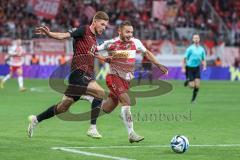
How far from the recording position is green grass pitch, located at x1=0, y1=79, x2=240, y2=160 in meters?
11.3

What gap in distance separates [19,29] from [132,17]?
777cm

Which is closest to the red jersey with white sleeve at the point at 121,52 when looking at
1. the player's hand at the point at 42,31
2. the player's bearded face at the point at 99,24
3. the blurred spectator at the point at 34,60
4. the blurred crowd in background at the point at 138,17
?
the player's bearded face at the point at 99,24

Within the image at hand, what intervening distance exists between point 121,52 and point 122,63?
24 cm

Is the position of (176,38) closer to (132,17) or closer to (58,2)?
(132,17)

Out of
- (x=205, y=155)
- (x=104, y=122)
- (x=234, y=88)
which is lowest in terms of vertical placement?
(x=234, y=88)

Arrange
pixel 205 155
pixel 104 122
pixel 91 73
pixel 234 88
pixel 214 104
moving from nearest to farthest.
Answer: pixel 205 155 → pixel 91 73 → pixel 104 122 → pixel 214 104 → pixel 234 88

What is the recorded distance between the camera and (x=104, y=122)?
56.5 feet

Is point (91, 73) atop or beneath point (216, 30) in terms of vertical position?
atop

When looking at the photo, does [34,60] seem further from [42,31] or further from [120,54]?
[42,31]

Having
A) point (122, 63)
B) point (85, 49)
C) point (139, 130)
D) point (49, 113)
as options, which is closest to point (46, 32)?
point (85, 49)

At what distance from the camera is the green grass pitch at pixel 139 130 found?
1130 cm

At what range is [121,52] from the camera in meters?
14.0

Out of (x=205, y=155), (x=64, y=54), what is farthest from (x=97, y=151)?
(x=64, y=54)

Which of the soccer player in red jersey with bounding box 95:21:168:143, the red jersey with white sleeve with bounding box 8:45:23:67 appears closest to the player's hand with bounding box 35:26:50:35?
the soccer player in red jersey with bounding box 95:21:168:143
